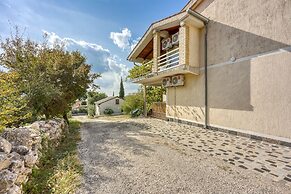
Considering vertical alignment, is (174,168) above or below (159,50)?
below

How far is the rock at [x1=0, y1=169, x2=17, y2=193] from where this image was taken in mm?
2659

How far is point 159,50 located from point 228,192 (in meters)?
11.3

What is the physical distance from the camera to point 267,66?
697 centimetres

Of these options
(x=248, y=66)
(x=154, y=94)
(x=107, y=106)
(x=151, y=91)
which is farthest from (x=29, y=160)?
(x=107, y=106)

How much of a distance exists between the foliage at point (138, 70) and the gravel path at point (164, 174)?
39.5 ft

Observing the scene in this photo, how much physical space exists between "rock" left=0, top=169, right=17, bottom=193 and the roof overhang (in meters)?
10.2

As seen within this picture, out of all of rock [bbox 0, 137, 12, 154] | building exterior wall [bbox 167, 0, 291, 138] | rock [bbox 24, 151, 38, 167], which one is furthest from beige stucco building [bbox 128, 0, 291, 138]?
rock [bbox 0, 137, 12, 154]

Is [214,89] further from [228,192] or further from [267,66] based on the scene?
[228,192]

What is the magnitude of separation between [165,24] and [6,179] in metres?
11.9

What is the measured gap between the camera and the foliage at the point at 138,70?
679 inches

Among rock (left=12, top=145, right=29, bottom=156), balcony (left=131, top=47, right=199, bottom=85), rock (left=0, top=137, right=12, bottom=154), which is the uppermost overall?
balcony (left=131, top=47, right=199, bottom=85)

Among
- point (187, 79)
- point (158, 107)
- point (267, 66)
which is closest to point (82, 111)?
point (158, 107)

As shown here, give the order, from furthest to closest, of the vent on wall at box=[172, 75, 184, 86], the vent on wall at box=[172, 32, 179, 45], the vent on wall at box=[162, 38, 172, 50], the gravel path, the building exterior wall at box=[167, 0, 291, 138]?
1. the vent on wall at box=[162, 38, 172, 50]
2. the vent on wall at box=[172, 32, 179, 45]
3. the vent on wall at box=[172, 75, 184, 86]
4. the building exterior wall at box=[167, 0, 291, 138]
5. the gravel path

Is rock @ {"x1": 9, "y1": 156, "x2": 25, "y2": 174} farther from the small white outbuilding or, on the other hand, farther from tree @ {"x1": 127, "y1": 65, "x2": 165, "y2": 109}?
the small white outbuilding
